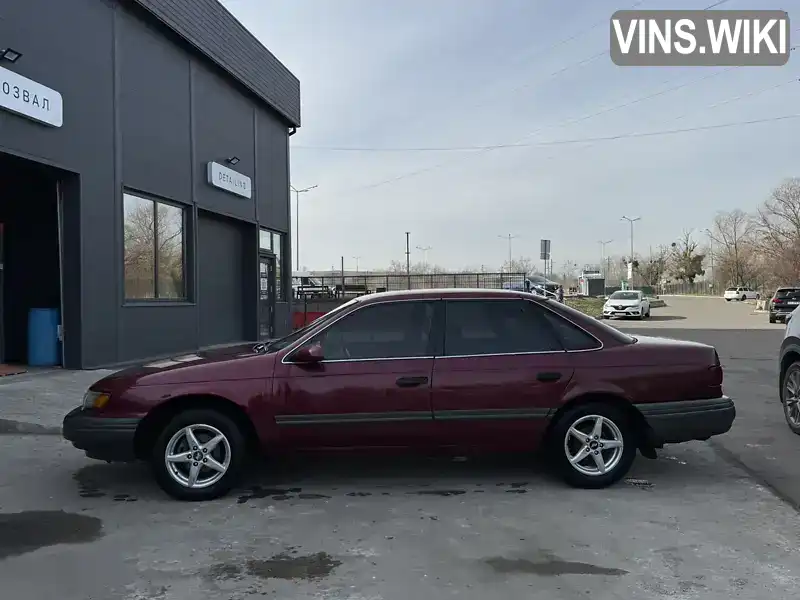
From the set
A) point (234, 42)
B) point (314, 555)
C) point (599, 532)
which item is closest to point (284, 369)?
point (314, 555)

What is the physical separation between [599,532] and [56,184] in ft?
34.3

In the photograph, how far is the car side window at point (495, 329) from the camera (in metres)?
5.59

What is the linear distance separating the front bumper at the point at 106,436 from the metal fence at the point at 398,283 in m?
20.9

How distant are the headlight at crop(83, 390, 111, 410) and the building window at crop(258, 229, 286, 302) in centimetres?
1427

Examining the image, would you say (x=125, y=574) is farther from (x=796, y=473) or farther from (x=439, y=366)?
(x=796, y=473)

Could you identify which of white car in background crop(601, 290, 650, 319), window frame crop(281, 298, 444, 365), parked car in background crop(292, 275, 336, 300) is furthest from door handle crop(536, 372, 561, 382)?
white car in background crop(601, 290, 650, 319)

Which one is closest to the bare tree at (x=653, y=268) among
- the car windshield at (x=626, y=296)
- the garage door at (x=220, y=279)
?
the car windshield at (x=626, y=296)

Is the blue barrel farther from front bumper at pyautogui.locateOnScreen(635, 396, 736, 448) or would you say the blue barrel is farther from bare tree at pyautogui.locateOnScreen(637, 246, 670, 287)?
bare tree at pyautogui.locateOnScreen(637, 246, 670, 287)

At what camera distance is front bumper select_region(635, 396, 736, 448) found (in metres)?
5.47

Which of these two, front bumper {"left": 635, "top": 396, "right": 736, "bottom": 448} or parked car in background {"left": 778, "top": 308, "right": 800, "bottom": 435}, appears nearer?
front bumper {"left": 635, "top": 396, "right": 736, "bottom": 448}

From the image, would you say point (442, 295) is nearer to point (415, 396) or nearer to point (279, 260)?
point (415, 396)

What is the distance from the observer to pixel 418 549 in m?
4.31

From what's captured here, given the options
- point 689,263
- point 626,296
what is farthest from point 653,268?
point 626,296

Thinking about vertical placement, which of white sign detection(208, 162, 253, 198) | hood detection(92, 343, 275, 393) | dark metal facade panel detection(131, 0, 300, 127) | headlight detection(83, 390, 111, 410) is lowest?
headlight detection(83, 390, 111, 410)
